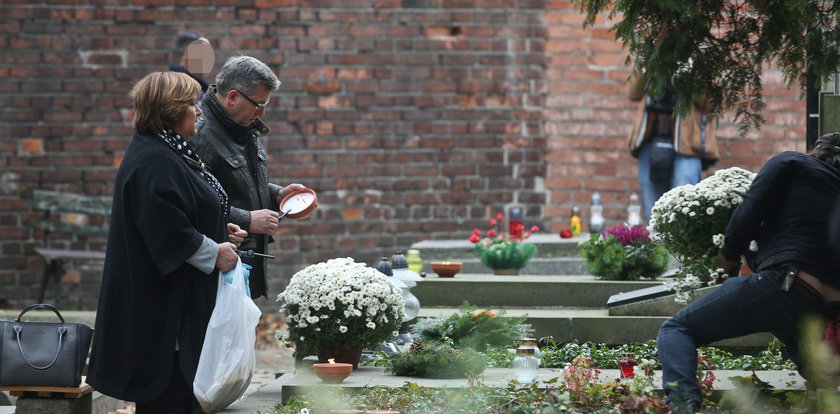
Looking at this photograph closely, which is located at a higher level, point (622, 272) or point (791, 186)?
point (791, 186)

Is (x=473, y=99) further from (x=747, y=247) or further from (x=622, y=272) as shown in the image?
(x=747, y=247)

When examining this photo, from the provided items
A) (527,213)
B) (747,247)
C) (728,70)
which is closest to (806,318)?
(747,247)

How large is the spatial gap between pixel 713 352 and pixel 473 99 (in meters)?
5.32

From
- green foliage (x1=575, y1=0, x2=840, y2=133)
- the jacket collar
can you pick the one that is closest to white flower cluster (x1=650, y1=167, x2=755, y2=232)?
green foliage (x1=575, y1=0, x2=840, y2=133)

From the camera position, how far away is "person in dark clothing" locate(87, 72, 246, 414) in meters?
4.51

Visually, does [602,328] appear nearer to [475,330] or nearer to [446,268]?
[475,330]

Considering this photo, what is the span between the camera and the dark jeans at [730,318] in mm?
4723

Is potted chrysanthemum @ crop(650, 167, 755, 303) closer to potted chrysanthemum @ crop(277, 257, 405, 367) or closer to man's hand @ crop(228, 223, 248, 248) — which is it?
potted chrysanthemum @ crop(277, 257, 405, 367)

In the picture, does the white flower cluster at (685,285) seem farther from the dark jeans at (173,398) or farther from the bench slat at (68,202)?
the bench slat at (68,202)

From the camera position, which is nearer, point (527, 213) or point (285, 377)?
point (285, 377)

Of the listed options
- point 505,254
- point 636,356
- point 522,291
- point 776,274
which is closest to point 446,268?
point 522,291

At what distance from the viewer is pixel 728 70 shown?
6.01m

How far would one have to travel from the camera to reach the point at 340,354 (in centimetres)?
595

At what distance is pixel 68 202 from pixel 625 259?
5.53m
